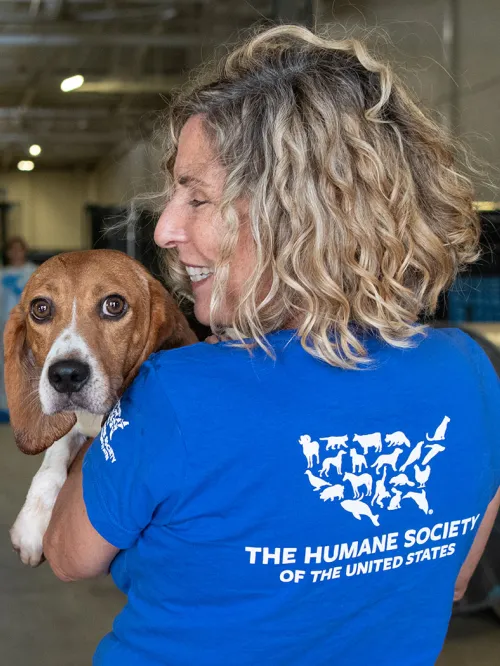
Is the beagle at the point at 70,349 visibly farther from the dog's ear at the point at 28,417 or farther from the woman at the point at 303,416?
the woman at the point at 303,416

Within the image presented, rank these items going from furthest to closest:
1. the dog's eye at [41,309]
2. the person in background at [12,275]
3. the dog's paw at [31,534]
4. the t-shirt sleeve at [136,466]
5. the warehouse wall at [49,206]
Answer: the warehouse wall at [49,206]
the person in background at [12,275]
the dog's eye at [41,309]
the dog's paw at [31,534]
the t-shirt sleeve at [136,466]

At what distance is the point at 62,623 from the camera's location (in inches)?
130

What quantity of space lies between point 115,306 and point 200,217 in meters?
0.57

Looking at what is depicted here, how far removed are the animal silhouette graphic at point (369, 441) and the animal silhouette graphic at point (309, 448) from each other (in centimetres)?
5

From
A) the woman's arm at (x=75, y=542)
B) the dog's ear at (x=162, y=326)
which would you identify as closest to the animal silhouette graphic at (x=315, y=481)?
the woman's arm at (x=75, y=542)

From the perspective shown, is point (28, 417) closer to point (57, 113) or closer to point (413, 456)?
point (413, 456)

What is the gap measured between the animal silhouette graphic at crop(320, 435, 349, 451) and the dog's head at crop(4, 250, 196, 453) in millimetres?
667

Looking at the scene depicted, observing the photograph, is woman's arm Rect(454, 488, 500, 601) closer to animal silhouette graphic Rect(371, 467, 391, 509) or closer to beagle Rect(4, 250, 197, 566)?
animal silhouette graphic Rect(371, 467, 391, 509)

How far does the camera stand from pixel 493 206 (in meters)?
4.25

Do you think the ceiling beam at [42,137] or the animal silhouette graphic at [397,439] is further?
the ceiling beam at [42,137]

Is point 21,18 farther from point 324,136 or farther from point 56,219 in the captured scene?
point 324,136

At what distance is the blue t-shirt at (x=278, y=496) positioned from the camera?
99 centimetres

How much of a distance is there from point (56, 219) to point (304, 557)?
5.14m

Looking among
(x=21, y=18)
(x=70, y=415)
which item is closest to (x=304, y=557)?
(x=70, y=415)
